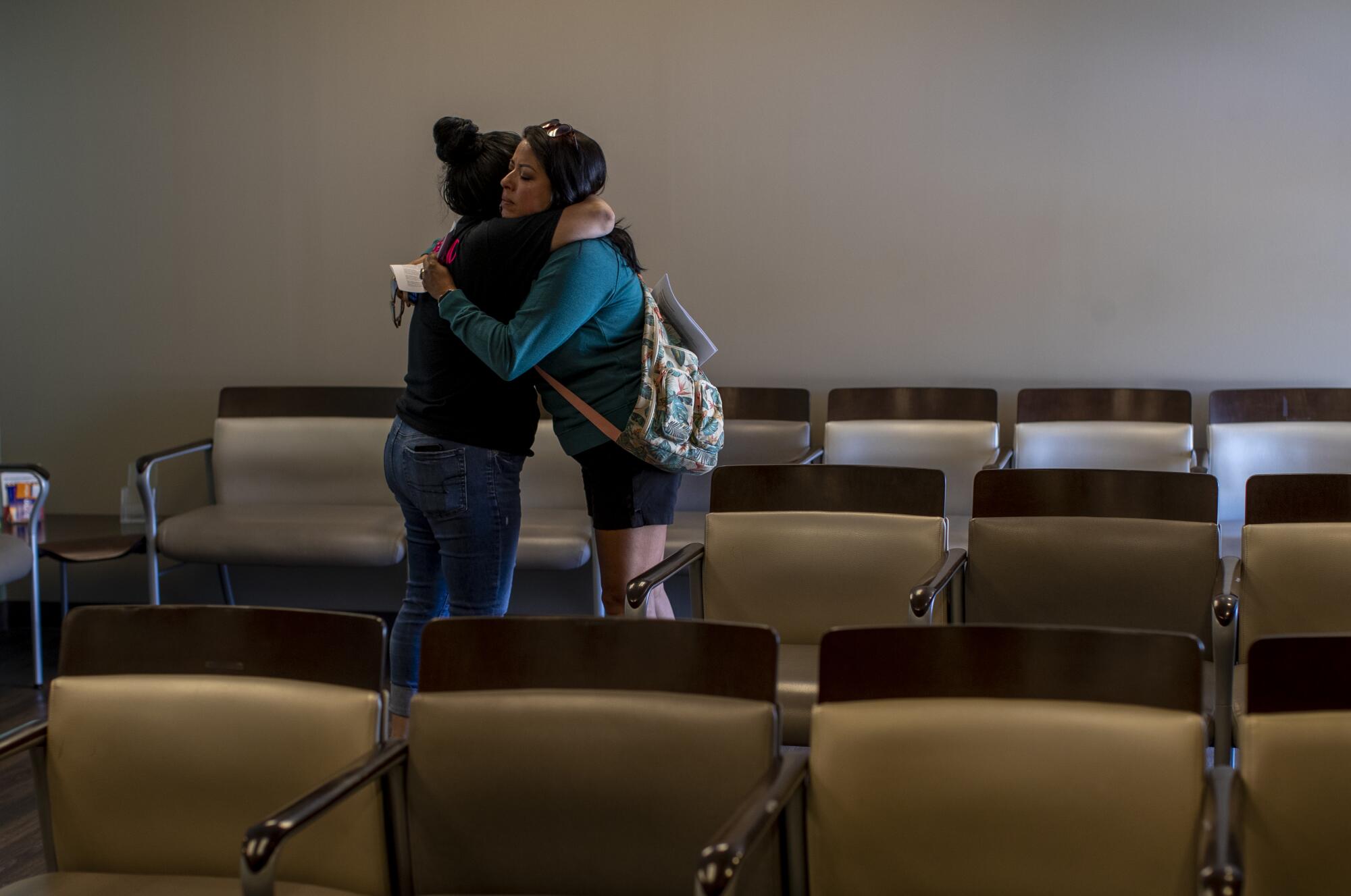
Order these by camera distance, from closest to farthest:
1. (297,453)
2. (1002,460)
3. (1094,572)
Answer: (1094,572) → (1002,460) → (297,453)

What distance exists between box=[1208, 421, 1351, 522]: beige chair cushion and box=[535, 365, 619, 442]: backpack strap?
2.68m

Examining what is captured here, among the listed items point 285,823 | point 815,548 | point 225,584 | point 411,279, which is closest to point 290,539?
point 225,584

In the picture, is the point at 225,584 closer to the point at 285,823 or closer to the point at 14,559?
the point at 14,559

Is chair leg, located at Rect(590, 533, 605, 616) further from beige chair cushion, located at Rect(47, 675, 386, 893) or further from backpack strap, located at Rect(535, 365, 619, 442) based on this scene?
beige chair cushion, located at Rect(47, 675, 386, 893)

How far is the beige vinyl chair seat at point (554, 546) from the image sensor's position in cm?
419

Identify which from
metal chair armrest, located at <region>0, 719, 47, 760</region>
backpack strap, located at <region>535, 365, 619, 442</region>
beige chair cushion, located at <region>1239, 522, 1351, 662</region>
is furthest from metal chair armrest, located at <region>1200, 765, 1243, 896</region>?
metal chair armrest, located at <region>0, 719, 47, 760</region>

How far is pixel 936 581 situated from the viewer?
105 inches

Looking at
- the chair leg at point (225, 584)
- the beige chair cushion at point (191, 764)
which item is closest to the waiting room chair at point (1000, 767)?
the beige chair cushion at point (191, 764)

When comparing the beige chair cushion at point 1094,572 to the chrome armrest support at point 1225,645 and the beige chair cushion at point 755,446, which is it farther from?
the beige chair cushion at point 755,446

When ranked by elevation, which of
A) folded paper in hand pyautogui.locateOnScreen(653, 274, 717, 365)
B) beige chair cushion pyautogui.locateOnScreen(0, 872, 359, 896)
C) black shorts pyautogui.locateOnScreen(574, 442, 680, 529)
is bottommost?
beige chair cushion pyautogui.locateOnScreen(0, 872, 359, 896)

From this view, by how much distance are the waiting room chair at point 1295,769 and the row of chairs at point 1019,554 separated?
1.05 metres

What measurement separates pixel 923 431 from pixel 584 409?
2279 mm

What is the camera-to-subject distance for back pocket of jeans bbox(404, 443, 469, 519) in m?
2.48

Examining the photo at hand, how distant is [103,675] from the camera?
1934 mm
